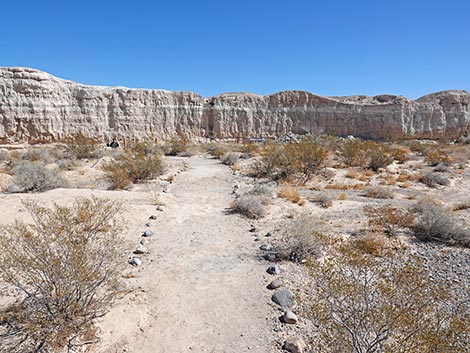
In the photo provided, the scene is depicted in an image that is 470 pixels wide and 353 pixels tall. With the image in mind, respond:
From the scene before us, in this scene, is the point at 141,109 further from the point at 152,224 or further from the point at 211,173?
the point at 152,224

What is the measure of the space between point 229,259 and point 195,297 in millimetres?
1259

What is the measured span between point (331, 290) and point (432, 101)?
148 ft

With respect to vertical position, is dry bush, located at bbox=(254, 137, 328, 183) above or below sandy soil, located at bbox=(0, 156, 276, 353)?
above

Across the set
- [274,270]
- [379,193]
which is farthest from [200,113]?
[274,270]

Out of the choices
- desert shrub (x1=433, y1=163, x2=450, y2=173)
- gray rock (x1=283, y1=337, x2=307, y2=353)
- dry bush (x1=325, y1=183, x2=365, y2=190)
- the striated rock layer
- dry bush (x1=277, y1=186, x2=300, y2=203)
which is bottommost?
gray rock (x1=283, y1=337, x2=307, y2=353)

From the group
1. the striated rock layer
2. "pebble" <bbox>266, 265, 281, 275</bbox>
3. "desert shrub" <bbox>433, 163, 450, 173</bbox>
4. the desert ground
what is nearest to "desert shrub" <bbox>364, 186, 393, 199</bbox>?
the desert ground

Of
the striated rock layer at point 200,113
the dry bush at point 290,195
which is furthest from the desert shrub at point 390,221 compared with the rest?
the striated rock layer at point 200,113

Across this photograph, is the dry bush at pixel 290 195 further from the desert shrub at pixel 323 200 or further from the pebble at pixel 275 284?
the pebble at pixel 275 284

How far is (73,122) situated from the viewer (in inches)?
→ 1044

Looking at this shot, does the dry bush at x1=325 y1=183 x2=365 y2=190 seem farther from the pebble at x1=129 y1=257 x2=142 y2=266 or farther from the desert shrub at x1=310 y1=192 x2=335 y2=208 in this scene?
the pebble at x1=129 y1=257 x2=142 y2=266

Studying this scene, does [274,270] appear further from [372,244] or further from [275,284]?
[372,244]

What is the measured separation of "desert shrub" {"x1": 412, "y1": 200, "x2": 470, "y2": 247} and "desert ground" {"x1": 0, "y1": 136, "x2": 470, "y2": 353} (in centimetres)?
5

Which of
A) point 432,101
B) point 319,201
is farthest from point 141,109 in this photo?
point 432,101

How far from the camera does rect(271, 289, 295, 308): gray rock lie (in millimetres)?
3668
